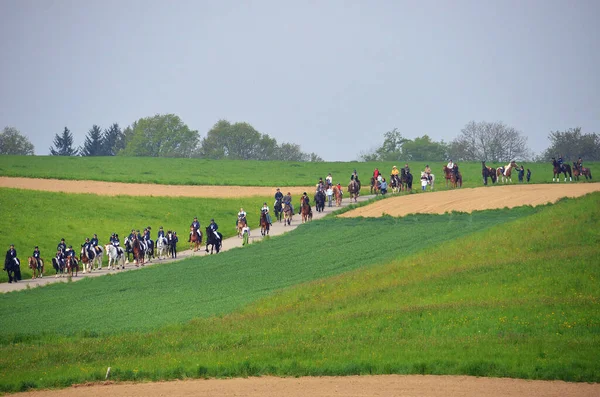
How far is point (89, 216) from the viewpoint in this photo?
5916cm

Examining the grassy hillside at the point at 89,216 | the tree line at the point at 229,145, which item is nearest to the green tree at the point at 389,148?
the tree line at the point at 229,145

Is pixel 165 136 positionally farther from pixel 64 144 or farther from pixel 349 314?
pixel 349 314

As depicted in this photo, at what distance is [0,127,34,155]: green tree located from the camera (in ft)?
465

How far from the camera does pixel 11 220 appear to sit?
54.4 metres

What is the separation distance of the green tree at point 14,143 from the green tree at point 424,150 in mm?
65031

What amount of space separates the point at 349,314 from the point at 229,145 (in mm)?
139418

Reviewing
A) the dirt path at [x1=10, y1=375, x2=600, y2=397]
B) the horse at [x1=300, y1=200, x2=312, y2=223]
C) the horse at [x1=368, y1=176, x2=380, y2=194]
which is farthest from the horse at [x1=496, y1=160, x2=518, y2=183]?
the dirt path at [x1=10, y1=375, x2=600, y2=397]

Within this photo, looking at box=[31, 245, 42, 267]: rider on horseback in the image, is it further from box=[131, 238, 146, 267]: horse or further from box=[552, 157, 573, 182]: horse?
box=[552, 157, 573, 182]: horse

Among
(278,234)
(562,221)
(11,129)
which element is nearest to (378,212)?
(278,234)

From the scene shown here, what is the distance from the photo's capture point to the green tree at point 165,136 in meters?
156

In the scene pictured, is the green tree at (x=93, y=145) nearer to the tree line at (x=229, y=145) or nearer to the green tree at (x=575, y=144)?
the tree line at (x=229, y=145)

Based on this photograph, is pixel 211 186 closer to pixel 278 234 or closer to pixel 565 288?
pixel 278 234

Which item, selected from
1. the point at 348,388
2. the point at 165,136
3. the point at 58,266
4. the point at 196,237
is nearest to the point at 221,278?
the point at 58,266

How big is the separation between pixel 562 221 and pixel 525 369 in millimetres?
16240
